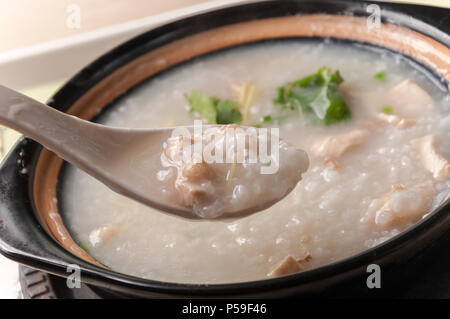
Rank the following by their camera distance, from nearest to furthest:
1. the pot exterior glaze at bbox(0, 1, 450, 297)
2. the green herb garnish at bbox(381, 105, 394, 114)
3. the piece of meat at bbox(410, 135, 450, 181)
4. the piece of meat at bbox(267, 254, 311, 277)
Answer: the pot exterior glaze at bbox(0, 1, 450, 297) < the piece of meat at bbox(267, 254, 311, 277) < the piece of meat at bbox(410, 135, 450, 181) < the green herb garnish at bbox(381, 105, 394, 114)

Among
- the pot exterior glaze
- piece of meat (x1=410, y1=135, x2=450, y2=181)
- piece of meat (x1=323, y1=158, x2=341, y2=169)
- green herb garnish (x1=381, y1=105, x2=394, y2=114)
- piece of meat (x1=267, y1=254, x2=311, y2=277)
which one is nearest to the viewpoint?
the pot exterior glaze

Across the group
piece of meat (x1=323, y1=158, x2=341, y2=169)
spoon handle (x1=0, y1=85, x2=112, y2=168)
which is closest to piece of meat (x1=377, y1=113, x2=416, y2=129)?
piece of meat (x1=323, y1=158, x2=341, y2=169)

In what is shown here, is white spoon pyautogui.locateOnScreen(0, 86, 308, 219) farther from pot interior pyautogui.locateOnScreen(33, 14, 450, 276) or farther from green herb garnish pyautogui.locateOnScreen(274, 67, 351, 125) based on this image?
green herb garnish pyautogui.locateOnScreen(274, 67, 351, 125)

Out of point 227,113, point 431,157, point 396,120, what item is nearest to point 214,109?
point 227,113

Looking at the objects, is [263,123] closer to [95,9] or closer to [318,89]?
[318,89]

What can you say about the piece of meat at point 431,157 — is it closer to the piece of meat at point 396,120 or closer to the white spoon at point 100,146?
the piece of meat at point 396,120

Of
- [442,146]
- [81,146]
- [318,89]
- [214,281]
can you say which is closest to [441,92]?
[442,146]

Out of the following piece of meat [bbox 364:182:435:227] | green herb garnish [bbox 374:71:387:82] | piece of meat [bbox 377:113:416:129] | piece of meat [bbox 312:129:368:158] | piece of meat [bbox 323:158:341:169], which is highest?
green herb garnish [bbox 374:71:387:82]
